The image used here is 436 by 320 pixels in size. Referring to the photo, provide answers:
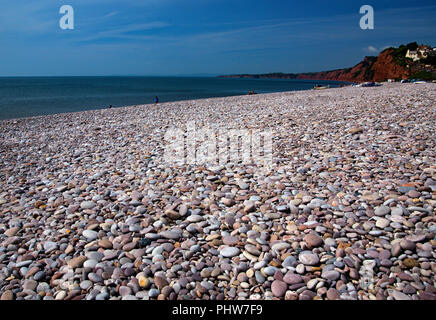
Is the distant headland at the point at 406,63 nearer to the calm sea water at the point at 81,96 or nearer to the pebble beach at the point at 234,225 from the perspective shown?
the calm sea water at the point at 81,96

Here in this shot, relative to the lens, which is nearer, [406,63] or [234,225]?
[234,225]

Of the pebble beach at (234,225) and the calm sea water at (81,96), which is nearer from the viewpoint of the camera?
the pebble beach at (234,225)

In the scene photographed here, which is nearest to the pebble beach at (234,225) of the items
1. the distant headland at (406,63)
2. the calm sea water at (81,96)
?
the calm sea water at (81,96)

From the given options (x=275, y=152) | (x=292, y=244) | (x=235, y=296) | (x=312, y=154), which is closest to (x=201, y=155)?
(x=275, y=152)

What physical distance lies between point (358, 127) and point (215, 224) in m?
6.40

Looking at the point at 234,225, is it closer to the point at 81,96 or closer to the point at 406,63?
the point at 81,96

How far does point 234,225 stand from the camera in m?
4.14

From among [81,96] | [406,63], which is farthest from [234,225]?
[406,63]

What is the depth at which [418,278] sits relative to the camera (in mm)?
2863

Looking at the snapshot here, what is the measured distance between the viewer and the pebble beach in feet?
9.87

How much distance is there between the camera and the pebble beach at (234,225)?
3.01 meters

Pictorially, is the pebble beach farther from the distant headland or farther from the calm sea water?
the distant headland

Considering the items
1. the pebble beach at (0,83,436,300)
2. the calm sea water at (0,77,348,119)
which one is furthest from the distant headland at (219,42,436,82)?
the pebble beach at (0,83,436,300)

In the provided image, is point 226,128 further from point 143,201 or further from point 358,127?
point 143,201
